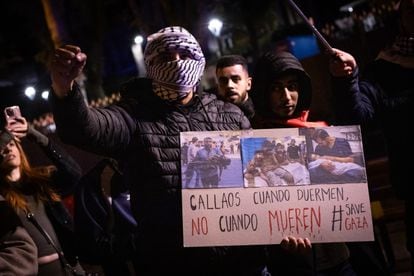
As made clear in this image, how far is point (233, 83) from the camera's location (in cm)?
365

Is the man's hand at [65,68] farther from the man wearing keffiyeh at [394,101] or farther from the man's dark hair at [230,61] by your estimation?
the man's dark hair at [230,61]

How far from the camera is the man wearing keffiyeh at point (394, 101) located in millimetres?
2461

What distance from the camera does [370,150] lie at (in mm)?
7293

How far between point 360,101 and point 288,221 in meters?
0.97

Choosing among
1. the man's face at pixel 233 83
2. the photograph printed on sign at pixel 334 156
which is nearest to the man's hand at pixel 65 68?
the photograph printed on sign at pixel 334 156

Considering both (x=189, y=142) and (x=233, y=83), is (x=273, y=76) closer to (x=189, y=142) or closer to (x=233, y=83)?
(x=189, y=142)

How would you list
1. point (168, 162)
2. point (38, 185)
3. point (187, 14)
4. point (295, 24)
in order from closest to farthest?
point (168, 162)
point (38, 185)
point (187, 14)
point (295, 24)

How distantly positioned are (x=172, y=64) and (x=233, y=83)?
1626 mm

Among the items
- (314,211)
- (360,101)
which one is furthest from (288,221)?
(360,101)

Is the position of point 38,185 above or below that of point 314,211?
above

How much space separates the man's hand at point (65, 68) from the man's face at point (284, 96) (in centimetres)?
128

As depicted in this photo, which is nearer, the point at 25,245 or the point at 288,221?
the point at 288,221

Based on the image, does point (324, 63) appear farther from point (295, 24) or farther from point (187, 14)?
point (295, 24)

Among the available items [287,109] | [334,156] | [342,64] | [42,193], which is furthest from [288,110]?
[42,193]
